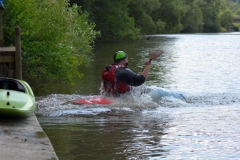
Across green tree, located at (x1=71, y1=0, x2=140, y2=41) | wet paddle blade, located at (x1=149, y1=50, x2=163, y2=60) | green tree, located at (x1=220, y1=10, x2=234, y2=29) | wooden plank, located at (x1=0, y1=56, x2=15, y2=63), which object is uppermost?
wet paddle blade, located at (x1=149, y1=50, x2=163, y2=60)

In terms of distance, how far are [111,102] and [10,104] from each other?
3.57 meters

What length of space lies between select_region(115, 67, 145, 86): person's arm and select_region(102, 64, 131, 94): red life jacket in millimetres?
130

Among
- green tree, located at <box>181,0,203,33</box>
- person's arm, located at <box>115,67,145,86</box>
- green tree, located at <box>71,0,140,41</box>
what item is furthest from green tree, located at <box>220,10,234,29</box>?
person's arm, located at <box>115,67,145,86</box>

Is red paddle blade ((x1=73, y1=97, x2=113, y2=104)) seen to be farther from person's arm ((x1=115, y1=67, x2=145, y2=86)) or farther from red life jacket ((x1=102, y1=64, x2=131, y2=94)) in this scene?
person's arm ((x1=115, y1=67, x2=145, y2=86))

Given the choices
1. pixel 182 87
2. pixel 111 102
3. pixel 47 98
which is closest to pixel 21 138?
pixel 111 102

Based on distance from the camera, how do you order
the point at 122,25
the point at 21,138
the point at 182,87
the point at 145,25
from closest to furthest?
the point at 21,138 → the point at 182,87 → the point at 122,25 → the point at 145,25

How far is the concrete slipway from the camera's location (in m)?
6.82

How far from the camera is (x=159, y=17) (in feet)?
210

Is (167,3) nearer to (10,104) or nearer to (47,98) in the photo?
(47,98)

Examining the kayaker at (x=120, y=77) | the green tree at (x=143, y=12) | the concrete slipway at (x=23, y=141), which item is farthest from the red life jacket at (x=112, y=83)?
the green tree at (x=143, y=12)

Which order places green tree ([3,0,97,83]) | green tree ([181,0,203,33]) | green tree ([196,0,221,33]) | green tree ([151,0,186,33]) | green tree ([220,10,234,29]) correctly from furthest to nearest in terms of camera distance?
green tree ([220,10,234,29]), green tree ([196,0,221,33]), green tree ([181,0,203,33]), green tree ([151,0,186,33]), green tree ([3,0,97,83])

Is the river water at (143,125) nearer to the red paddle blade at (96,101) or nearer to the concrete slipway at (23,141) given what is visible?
the red paddle blade at (96,101)

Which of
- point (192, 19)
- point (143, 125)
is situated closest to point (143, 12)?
point (192, 19)

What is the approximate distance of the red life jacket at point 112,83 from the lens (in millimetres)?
12102
